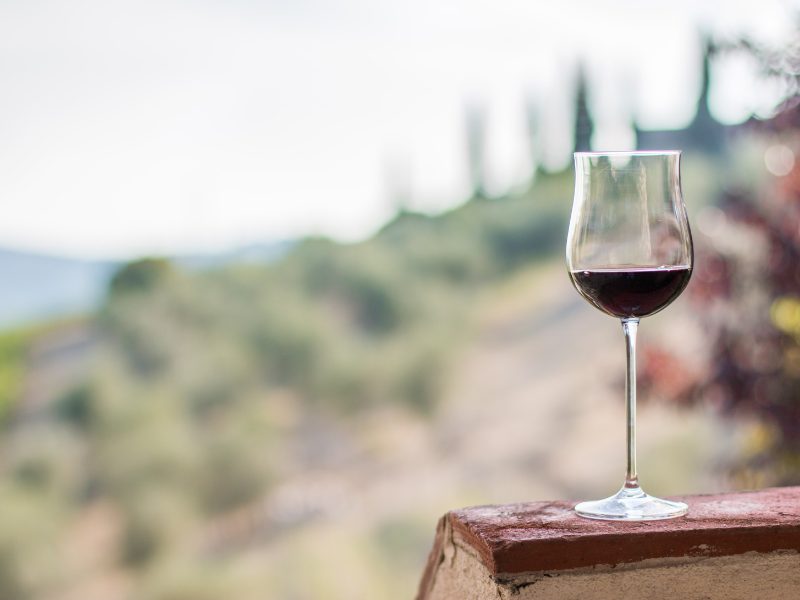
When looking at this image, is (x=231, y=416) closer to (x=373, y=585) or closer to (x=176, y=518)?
(x=176, y=518)

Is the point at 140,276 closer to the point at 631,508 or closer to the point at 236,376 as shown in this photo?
the point at 236,376

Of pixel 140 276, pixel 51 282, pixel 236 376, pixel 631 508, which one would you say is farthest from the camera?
pixel 140 276

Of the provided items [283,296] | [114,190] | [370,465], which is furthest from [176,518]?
[114,190]

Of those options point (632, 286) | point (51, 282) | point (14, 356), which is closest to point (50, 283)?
point (51, 282)

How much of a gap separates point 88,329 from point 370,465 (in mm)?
3204

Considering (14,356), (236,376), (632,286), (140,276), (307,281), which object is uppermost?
(632,286)

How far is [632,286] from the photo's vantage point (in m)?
1.23

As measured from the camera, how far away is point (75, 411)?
10.1m

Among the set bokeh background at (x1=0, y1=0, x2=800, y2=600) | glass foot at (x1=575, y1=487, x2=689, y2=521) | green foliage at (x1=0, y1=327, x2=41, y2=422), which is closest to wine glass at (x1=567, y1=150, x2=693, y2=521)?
glass foot at (x1=575, y1=487, x2=689, y2=521)

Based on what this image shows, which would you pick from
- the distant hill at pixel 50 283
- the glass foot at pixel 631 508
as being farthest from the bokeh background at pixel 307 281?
the glass foot at pixel 631 508

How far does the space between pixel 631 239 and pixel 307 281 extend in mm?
10075

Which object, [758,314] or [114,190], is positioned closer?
[758,314]

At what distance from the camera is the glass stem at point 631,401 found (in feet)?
4.00

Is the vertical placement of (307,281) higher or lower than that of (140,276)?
lower
